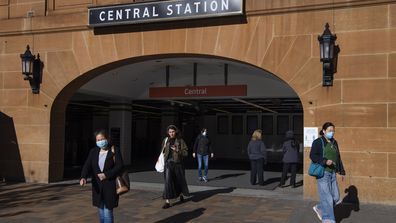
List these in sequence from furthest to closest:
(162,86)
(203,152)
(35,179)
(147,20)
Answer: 1. (162,86)
2. (203,152)
3. (35,179)
4. (147,20)

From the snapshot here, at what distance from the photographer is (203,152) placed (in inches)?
543

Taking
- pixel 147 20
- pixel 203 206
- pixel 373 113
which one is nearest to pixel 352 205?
pixel 373 113

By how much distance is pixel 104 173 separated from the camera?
249 inches

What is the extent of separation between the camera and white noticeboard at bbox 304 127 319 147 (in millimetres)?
10172

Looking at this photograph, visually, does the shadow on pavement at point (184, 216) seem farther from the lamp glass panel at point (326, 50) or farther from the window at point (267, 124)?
the window at point (267, 124)

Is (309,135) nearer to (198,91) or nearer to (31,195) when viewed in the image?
(198,91)

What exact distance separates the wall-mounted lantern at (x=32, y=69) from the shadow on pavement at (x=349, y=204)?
7962mm

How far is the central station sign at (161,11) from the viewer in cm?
1076

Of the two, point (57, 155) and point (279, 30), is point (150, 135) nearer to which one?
point (57, 155)

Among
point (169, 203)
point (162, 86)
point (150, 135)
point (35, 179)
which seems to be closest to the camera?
point (169, 203)

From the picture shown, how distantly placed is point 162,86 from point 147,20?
501cm

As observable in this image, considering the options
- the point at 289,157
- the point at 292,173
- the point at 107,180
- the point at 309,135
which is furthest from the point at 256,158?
the point at 107,180

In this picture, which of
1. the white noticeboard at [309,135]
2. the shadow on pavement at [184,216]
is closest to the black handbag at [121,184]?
the shadow on pavement at [184,216]

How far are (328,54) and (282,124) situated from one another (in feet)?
53.1
